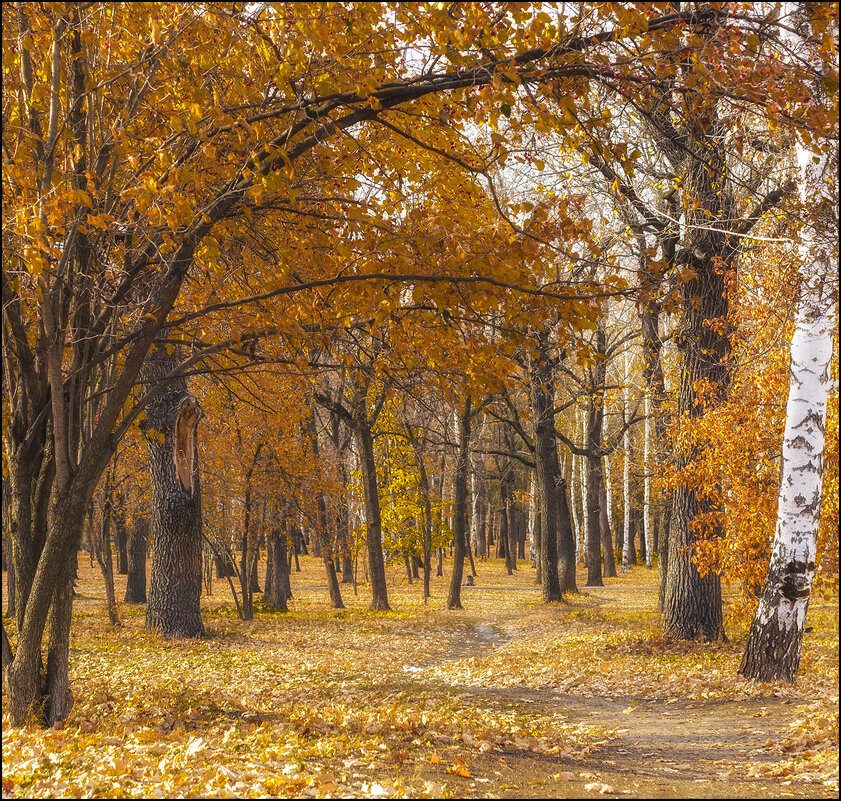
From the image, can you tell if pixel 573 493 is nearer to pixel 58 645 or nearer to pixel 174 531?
pixel 174 531

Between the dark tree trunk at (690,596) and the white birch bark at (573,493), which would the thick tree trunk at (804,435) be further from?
the white birch bark at (573,493)

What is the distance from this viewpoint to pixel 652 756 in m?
5.60

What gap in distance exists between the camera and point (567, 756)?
17.9 ft

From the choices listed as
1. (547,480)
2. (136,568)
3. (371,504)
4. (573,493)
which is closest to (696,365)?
(547,480)

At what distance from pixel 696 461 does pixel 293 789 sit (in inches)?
301

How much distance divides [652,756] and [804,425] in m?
3.46

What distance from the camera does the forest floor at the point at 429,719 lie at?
4418 mm

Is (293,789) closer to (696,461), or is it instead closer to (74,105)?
(74,105)

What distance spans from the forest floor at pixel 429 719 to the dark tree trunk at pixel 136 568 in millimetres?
8467

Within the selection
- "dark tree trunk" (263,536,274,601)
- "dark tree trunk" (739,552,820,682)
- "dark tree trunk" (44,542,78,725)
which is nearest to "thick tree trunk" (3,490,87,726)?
"dark tree trunk" (44,542,78,725)

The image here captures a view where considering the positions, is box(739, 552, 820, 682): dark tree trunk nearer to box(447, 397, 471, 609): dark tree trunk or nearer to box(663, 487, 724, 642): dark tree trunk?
box(663, 487, 724, 642): dark tree trunk

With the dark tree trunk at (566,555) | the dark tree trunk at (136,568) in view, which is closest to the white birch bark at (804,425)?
the dark tree trunk at (566,555)

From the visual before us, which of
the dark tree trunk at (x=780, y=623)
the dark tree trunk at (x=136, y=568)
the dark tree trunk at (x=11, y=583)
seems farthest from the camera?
the dark tree trunk at (x=136, y=568)

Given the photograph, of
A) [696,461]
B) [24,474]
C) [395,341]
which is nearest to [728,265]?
[696,461]
